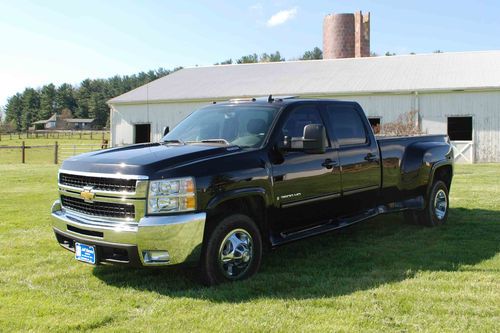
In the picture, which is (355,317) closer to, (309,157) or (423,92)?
(309,157)

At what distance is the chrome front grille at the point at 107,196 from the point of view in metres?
4.86

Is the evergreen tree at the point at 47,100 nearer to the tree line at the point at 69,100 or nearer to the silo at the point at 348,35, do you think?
the tree line at the point at 69,100

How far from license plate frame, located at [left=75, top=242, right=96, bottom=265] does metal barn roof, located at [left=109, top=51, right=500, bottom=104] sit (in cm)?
2162

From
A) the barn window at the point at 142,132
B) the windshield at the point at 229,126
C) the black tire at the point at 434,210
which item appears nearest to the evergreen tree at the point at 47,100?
the barn window at the point at 142,132

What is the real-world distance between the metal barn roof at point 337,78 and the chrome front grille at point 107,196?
21.4m

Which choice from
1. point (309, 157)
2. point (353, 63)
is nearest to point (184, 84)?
point (353, 63)

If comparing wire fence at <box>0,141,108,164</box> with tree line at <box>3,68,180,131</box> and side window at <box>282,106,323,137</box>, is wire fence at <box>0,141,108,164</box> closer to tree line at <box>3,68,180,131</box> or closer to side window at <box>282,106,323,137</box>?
side window at <box>282,106,323,137</box>

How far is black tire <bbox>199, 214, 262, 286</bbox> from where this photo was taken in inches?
200

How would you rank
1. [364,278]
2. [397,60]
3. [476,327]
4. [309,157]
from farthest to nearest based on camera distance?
[397,60]
[309,157]
[364,278]
[476,327]

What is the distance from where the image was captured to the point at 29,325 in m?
4.29

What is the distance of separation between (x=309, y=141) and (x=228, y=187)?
3.54 ft

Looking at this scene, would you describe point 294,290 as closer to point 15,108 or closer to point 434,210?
point 434,210

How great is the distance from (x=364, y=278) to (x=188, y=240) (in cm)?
194

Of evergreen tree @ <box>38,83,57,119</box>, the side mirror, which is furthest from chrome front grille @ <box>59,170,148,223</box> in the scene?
evergreen tree @ <box>38,83,57,119</box>
